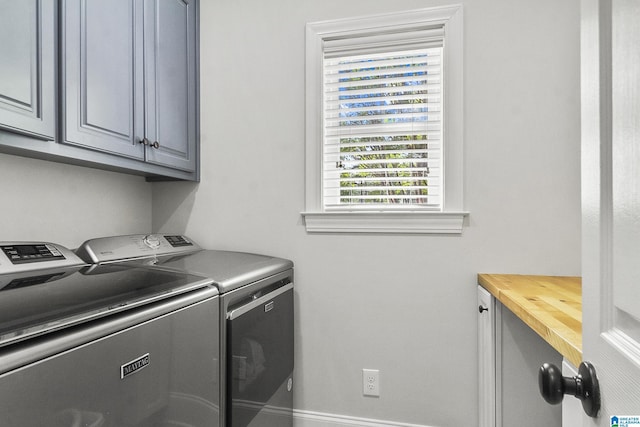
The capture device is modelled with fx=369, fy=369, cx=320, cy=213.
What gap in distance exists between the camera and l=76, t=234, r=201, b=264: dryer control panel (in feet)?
5.00

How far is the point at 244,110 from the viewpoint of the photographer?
2021 mm

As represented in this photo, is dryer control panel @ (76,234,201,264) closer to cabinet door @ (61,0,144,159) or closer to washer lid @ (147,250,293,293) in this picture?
washer lid @ (147,250,293,293)

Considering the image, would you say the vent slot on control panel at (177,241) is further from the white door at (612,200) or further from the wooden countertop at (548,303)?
the white door at (612,200)

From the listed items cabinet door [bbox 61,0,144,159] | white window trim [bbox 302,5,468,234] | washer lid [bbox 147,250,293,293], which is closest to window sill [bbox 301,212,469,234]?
white window trim [bbox 302,5,468,234]

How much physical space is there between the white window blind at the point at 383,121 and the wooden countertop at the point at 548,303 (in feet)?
1.64

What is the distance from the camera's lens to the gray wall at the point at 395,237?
167 cm

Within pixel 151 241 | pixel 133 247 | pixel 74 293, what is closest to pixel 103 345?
pixel 74 293

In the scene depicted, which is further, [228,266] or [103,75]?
[228,266]

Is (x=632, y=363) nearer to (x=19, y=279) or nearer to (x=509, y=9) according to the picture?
(x=19, y=279)

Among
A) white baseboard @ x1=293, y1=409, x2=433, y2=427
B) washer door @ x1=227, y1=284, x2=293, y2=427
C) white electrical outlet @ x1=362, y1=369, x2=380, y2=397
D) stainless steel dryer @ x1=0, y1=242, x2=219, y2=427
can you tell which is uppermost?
stainless steel dryer @ x1=0, y1=242, x2=219, y2=427

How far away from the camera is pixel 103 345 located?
2.56ft

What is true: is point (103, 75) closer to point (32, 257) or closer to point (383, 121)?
point (32, 257)

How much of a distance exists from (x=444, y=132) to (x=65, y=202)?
69.7 inches

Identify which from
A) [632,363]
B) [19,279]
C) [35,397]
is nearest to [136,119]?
[19,279]
